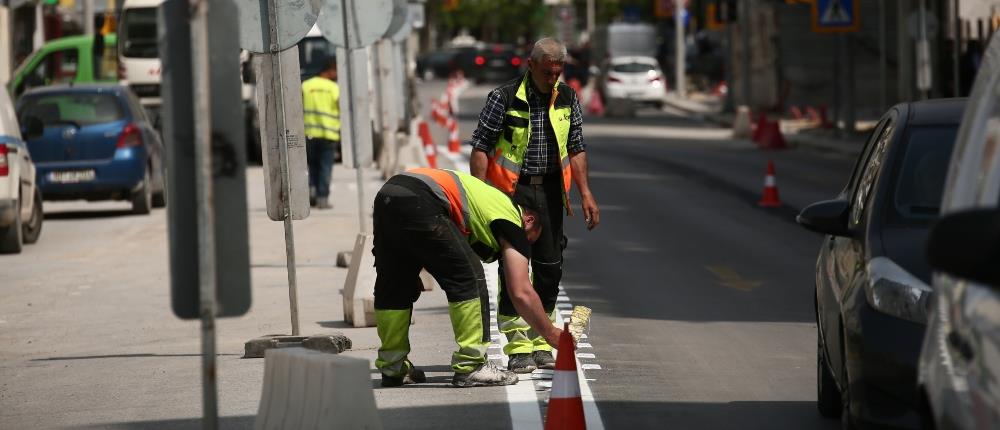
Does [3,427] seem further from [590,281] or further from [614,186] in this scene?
[614,186]

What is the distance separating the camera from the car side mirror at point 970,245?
4188mm

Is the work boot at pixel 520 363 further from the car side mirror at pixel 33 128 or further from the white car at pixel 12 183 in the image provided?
the car side mirror at pixel 33 128

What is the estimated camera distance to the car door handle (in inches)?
189

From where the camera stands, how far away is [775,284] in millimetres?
15078

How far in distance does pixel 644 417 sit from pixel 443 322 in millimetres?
4068

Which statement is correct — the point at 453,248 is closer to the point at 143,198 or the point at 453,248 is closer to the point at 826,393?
the point at 826,393

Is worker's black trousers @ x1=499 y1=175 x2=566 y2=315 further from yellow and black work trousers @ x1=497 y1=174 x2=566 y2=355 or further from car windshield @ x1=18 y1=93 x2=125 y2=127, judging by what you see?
car windshield @ x1=18 y1=93 x2=125 y2=127

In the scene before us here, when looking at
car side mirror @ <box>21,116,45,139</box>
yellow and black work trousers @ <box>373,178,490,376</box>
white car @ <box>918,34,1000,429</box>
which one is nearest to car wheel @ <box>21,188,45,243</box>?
car side mirror @ <box>21,116,45,139</box>

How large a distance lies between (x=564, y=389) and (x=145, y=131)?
16.6 metres

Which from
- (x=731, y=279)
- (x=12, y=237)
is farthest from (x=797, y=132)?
(x=731, y=279)

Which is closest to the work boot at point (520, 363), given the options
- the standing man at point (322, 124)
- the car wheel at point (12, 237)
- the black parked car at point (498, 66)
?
the car wheel at point (12, 237)

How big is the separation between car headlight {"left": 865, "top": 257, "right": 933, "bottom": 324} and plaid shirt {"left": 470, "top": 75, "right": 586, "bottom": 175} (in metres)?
3.55

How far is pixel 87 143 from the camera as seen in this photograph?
2330cm

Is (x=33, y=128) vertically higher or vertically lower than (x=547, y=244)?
lower
